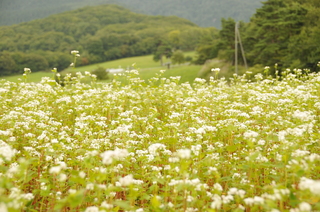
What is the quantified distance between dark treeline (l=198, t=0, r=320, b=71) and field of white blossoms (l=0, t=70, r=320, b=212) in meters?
23.7

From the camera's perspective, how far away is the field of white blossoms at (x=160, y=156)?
3412 millimetres

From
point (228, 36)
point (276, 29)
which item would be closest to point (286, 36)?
point (276, 29)

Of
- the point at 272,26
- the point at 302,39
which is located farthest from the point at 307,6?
the point at 302,39

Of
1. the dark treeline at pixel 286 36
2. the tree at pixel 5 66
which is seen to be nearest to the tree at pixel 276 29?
the dark treeline at pixel 286 36

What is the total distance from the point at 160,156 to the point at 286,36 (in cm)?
4115

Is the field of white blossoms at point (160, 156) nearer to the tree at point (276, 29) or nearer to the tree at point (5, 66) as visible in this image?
the tree at point (276, 29)

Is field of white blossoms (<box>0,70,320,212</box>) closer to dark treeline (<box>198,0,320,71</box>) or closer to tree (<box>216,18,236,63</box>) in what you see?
dark treeline (<box>198,0,320,71</box>)

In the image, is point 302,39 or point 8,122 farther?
point 302,39

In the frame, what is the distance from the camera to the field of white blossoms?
11.2 ft

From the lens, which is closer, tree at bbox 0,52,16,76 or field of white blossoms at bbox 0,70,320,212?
field of white blossoms at bbox 0,70,320,212

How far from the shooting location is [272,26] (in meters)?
Result: 42.9

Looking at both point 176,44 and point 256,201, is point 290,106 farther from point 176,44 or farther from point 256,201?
point 176,44

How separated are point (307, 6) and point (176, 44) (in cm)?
11885

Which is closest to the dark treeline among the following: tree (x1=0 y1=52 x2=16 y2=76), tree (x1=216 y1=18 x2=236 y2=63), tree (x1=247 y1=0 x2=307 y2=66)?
tree (x1=247 y1=0 x2=307 y2=66)
